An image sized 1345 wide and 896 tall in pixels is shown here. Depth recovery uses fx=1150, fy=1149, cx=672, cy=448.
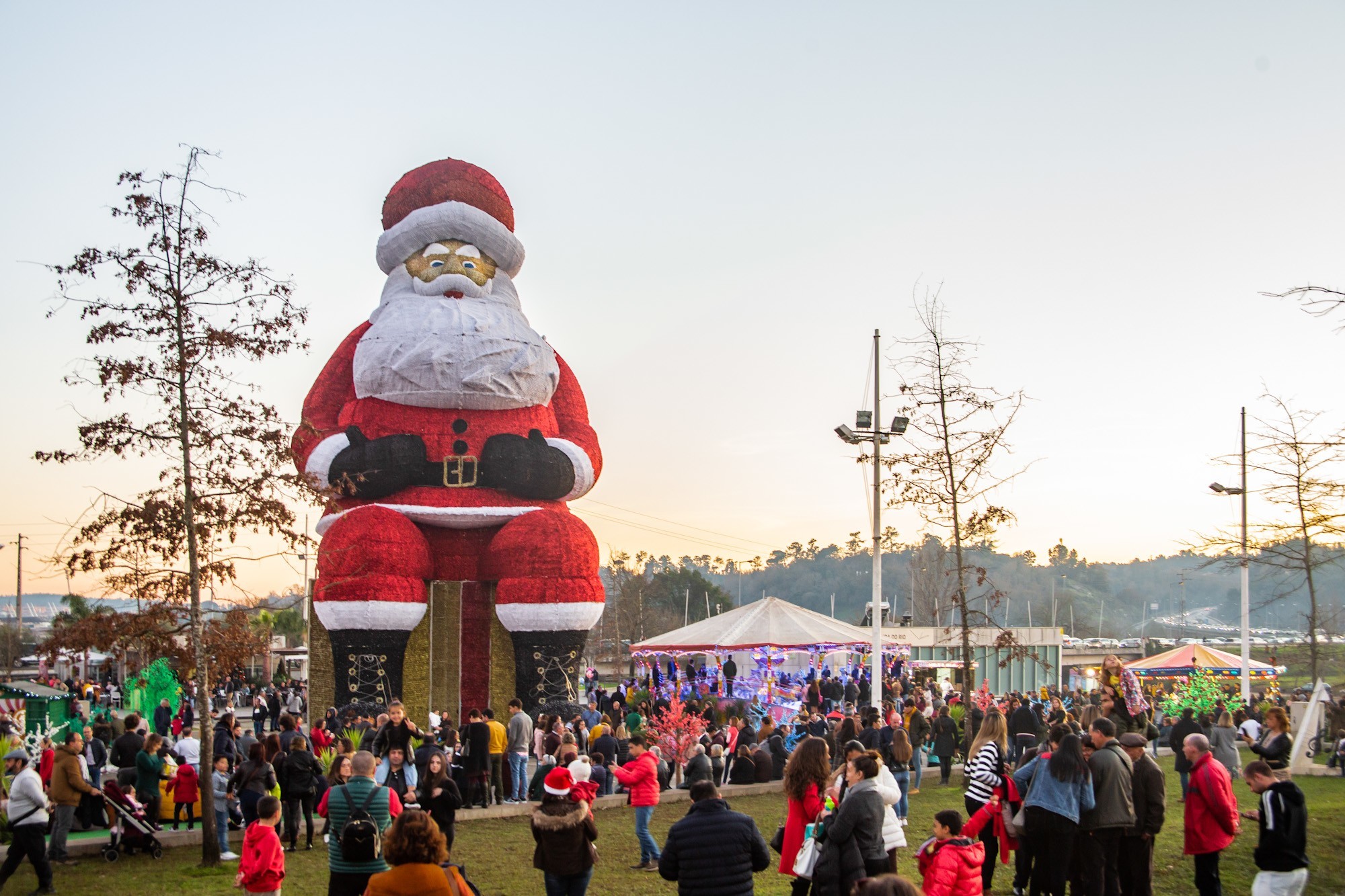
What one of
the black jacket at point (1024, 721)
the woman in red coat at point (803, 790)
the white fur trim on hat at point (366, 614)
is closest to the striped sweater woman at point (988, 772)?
the woman in red coat at point (803, 790)

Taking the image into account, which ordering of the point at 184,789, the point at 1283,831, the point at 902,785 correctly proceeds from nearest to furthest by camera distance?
the point at 1283,831, the point at 184,789, the point at 902,785

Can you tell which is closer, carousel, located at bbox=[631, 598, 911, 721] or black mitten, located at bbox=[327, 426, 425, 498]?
black mitten, located at bbox=[327, 426, 425, 498]

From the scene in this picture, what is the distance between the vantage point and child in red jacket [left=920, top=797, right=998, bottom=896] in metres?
6.52

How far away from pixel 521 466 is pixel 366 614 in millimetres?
3418

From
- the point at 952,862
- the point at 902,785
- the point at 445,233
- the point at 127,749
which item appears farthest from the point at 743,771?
the point at 445,233

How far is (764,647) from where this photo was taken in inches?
1005

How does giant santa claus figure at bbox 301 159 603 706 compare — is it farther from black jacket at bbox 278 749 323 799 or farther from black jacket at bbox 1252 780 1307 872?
black jacket at bbox 1252 780 1307 872

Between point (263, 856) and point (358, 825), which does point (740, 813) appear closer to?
point (358, 825)

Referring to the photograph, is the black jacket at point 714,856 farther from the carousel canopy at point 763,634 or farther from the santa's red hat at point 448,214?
the carousel canopy at point 763,634

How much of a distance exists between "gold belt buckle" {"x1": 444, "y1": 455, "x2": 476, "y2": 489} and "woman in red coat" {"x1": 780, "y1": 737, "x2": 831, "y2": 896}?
1253cm

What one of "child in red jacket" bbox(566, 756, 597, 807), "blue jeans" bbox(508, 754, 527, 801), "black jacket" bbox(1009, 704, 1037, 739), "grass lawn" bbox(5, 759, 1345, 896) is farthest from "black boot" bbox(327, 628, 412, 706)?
"black jacket" bbox(1009, 704, 1037, 739)

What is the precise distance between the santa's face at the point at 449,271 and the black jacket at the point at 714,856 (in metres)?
14.3

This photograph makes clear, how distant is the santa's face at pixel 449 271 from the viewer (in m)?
19.2

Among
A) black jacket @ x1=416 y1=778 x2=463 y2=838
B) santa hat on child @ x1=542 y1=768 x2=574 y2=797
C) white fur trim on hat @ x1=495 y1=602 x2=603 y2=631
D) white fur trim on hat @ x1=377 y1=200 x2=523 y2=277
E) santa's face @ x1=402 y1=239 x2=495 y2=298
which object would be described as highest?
white fur trim on hat @ x1=377 y1=200 x2=523 y2=277
